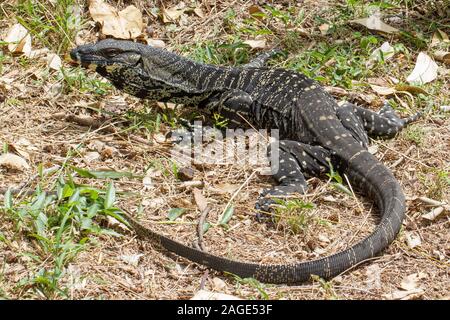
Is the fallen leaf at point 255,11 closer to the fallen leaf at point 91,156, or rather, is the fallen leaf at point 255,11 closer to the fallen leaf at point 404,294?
the fallen leaf at point 91,156

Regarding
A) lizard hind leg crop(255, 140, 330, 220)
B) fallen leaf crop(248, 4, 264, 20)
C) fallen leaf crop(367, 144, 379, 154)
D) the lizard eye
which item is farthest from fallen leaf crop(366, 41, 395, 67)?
the lizard eye

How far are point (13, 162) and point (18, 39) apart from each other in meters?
2.41

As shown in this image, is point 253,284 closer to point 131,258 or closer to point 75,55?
point 131,258

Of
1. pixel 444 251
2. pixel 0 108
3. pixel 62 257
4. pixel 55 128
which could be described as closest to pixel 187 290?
pixel 62 257

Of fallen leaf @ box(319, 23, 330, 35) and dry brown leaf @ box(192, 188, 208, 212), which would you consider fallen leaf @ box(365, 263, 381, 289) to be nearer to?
dry brown leaf @ box(192, 188, 208, 212)

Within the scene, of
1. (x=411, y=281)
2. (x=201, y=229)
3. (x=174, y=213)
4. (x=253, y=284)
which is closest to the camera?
(x=253, y=284)

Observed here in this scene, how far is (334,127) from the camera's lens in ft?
23.0

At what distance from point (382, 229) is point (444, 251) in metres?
0.58

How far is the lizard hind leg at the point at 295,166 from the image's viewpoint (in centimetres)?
652

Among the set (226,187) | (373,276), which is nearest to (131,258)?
(226,187)

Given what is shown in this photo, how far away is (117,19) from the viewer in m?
8.71

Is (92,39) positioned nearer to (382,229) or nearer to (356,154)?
(356,154)

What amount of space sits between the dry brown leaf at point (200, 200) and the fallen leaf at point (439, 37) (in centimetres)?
377
